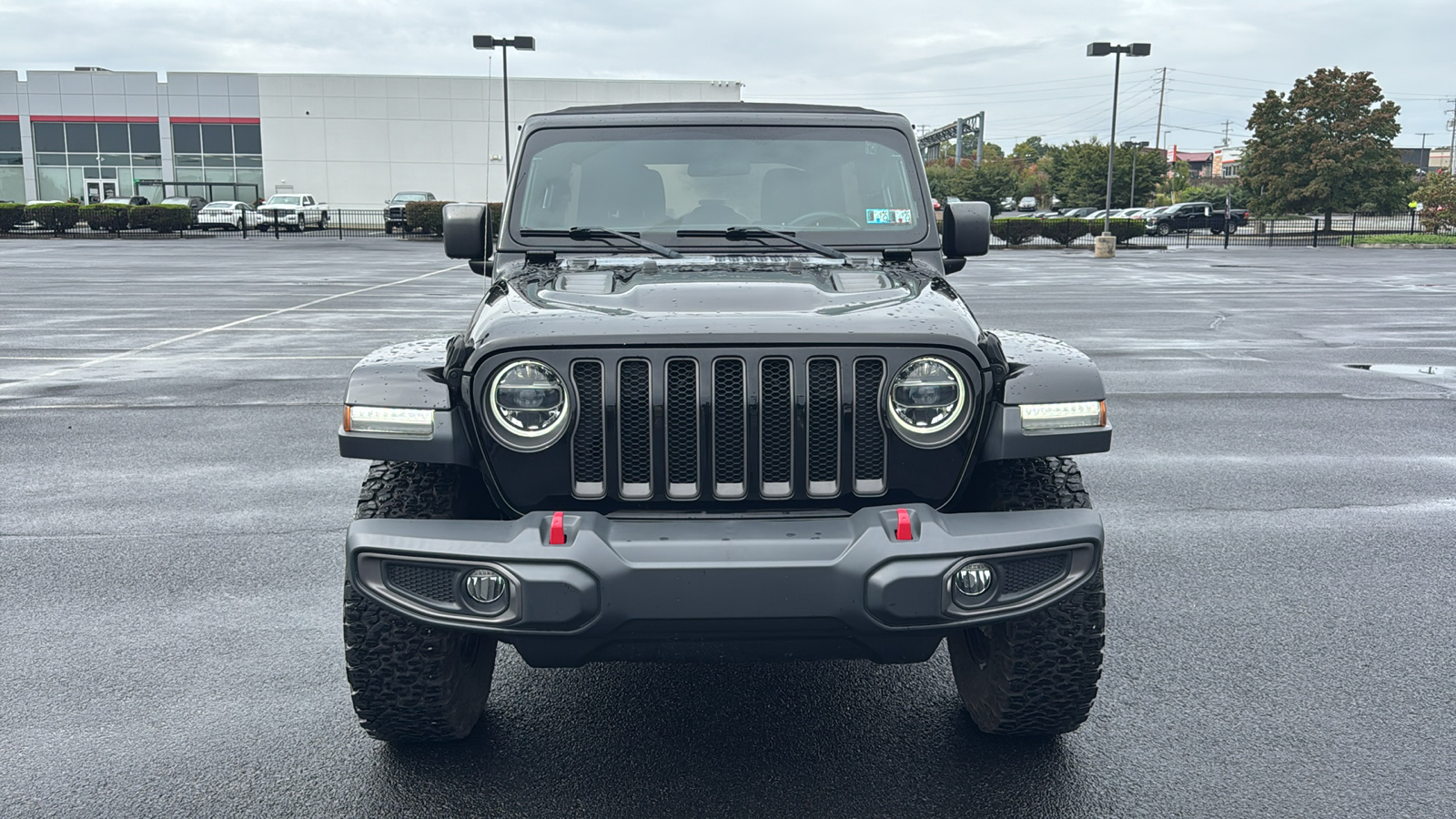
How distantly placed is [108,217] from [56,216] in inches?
71.3

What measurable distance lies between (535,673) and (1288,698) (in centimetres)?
250

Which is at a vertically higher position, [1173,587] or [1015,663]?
[1015,663]

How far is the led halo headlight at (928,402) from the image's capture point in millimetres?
3084

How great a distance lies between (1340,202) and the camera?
58.1m

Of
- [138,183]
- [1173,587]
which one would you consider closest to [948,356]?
[1173,587]

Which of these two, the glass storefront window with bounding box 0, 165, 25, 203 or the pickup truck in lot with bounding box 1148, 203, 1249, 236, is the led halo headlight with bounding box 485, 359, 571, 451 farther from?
the glass storefront window with bounding box 0, 165, 25, 203

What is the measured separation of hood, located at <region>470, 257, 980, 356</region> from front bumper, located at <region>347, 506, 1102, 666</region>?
0.45m

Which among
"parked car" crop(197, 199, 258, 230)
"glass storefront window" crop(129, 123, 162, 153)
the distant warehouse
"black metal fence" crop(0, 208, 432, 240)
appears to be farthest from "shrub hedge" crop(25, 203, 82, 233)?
"glass storefront window" crop(129, 123, 162, 153)

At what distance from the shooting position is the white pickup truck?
5173 cm

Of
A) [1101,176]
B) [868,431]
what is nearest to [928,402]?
[868,431]

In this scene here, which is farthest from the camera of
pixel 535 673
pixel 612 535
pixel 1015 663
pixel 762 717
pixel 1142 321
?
pixel 1142 321

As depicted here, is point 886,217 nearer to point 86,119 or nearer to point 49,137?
point 86,119

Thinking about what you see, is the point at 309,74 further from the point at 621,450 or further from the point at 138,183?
the point at 621,450

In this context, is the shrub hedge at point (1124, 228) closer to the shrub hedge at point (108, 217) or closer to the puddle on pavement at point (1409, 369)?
the puddle on pavement at point (1409, 369)
